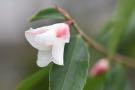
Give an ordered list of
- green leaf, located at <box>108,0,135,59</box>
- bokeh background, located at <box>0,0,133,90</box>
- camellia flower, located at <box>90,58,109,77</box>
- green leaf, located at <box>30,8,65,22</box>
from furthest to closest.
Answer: bokeh background, located at <box>0,0,133,90</box> → camellia flower, located at <box>90,58,109,77</box> → green leaf, located at <box>108,0,135,59</box> → green leaf, located at <box>30,8,65,22</box>

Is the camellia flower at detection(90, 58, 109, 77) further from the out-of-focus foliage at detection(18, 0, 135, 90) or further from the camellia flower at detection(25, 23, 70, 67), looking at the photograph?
the camellia flower at detection(25, 23, 70, 67)

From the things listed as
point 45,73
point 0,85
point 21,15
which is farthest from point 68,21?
point 21,15

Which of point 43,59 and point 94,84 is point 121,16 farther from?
point 43,59

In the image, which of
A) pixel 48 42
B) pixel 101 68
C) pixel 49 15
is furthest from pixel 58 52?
pixel 101 68

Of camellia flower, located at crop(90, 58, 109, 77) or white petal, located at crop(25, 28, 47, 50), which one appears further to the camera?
camellia flower, located at crop(90, 58, 109, 77)

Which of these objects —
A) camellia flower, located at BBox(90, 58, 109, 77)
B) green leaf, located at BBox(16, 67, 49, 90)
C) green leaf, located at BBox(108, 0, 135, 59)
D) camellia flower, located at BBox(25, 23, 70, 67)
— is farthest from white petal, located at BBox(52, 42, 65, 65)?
camellia flower, located at BBox(90, 58, 109, 77)

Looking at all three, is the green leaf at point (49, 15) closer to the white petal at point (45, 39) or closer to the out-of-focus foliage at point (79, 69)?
the out-of-focus foliage at point (79, 69)
